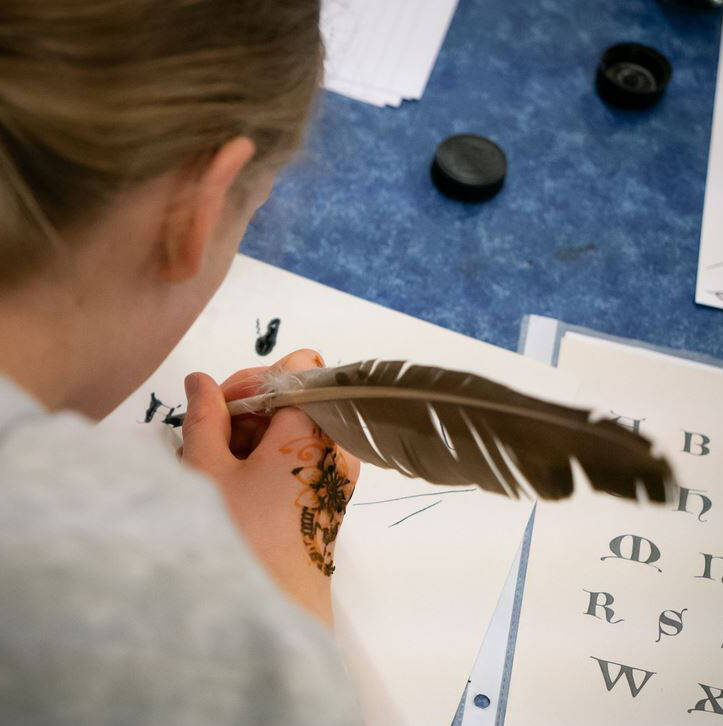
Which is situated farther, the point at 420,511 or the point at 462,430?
the point at 420,511

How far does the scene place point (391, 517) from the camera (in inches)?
33.5

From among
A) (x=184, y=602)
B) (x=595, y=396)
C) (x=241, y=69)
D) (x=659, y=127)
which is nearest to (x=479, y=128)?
(x=659, y=127)

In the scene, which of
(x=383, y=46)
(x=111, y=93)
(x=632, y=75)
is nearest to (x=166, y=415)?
(x=111, y=93)

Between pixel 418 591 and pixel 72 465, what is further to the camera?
pixel 418 591

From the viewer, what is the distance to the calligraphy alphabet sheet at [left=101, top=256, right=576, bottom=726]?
2.49 ft

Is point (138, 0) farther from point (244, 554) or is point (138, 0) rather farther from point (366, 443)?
point (366, 443)

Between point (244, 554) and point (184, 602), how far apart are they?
0.15ft

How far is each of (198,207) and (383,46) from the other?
799 millimetres

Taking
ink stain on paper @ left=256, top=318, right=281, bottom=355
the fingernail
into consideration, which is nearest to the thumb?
the fingernail

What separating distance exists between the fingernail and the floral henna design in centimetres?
12

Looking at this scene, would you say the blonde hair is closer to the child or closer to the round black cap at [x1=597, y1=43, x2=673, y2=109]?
the child

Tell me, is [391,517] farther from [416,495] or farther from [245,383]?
[245,383]

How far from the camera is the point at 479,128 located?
117cm

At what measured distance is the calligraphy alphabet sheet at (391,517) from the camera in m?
0.76
